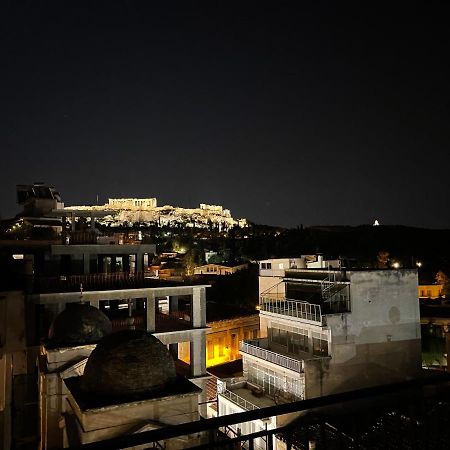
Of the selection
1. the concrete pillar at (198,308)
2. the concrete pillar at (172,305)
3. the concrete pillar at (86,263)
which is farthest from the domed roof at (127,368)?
the concrete pillar at (172,305)

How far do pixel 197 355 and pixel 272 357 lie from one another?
14.0ft

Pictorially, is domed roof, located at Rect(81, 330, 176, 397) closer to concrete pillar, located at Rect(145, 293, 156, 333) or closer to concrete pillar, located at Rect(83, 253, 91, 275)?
concrete pillar, located at Rect(145, 293, 156, 333)

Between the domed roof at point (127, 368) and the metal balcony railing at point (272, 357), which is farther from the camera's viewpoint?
the metal balcony railing at point (272, 357)

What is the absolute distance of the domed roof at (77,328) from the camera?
16312mm

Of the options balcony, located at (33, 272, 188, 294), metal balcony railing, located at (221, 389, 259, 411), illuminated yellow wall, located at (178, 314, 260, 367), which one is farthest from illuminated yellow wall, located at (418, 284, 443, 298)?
balcony, located at (33, 272, 188, 294)

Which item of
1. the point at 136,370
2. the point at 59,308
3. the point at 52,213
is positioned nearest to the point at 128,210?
the point at 52,213

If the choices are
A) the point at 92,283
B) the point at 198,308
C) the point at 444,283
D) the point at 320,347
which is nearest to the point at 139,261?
the point at 92,283

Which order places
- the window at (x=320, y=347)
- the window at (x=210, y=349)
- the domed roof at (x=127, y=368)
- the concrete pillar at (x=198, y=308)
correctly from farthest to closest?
the window at (x=210, y=349)
the concrete pillar at (x=198, y=308)
the window at (x=320, y=347)
the domed roof at (x=127, y=368)

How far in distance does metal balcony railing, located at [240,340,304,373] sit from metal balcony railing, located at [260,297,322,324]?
241 centimetres

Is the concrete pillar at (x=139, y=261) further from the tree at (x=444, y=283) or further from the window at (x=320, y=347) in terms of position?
the tree at (x=444, y=283)

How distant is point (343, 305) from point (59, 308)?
15.7 metres

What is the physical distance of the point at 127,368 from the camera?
10922 mm

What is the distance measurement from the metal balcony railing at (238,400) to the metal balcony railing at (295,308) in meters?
5.42

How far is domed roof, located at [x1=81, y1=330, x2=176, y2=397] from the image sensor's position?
428 inches
